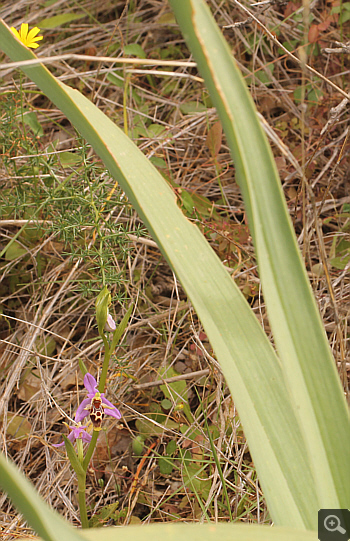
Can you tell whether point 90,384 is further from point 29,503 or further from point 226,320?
point 29,503

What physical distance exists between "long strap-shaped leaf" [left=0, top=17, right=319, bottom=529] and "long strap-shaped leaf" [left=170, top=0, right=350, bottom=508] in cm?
4

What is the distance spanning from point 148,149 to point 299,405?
143 centimetres

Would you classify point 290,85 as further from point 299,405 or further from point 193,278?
point 299,405

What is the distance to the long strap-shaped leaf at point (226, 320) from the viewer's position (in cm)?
60

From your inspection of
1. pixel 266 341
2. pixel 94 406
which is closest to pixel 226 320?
pixel 266 341

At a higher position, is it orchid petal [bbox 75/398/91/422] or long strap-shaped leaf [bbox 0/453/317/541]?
long strap-shaped leaf [bbox 0/453/317/541]

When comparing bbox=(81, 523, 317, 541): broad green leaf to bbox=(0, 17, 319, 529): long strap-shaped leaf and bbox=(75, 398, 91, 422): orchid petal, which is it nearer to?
bbox=(0, 17, 319, 529): long strap-shaped leaf

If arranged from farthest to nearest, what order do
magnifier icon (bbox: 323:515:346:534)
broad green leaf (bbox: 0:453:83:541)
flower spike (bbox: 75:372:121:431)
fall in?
flower spike (bbox: 75:372:121:431)
magnifier icon (bbox: 323:515:346:534)
broad green leaf (bbox: 0:453:83:541)

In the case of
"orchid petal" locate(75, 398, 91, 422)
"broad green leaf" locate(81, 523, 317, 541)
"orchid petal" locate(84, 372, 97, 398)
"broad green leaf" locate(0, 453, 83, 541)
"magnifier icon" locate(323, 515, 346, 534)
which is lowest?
"orchid petal" locate(75, 398, 91, 422)

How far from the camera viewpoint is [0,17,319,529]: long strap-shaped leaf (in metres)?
0.60

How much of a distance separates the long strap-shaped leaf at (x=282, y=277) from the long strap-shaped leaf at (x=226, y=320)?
0.04 m

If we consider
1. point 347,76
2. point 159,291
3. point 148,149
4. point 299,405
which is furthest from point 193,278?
point 347,76

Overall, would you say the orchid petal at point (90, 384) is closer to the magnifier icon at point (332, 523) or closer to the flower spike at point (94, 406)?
the flower spike at point (94, 406)

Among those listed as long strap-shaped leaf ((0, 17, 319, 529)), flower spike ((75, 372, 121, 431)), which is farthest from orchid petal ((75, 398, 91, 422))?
long strap-shaped leaf ((0, 17, 319, 529))
